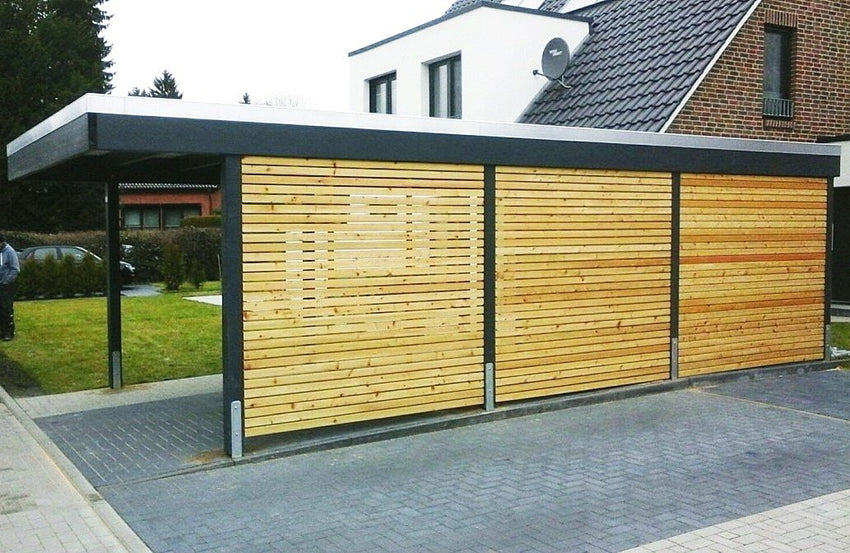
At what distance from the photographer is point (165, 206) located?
4609 centimetres

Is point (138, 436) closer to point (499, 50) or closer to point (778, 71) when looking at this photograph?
point (499, 50)

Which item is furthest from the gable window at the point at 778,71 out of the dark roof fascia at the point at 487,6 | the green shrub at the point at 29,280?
the green shrub at the point at 29,280

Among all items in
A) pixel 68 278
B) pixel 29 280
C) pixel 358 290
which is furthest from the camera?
pixel 68 278

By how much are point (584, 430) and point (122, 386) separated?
580cm

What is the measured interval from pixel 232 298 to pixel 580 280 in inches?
156

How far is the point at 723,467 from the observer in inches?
290

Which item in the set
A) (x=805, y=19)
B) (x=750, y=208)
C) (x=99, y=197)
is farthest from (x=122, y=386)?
(x=99, y=197)

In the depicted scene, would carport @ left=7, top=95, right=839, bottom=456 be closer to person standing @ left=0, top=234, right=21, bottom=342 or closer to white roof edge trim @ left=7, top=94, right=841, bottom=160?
white roof edge trim @ left=7, top=94, right=841, bottom=160

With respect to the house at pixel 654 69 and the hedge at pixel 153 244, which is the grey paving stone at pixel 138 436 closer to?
the house at pixel 654 69

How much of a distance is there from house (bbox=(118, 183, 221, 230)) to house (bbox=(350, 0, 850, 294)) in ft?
91.8

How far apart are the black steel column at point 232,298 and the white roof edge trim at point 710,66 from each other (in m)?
8.18

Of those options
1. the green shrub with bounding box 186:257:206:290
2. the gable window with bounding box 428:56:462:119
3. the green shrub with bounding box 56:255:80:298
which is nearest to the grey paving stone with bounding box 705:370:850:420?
the gable window with bounding box 428:56:462:119

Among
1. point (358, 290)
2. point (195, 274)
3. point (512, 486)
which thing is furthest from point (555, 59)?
point (195, 274)

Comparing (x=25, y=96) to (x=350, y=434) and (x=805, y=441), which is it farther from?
(x=805, y=441)
